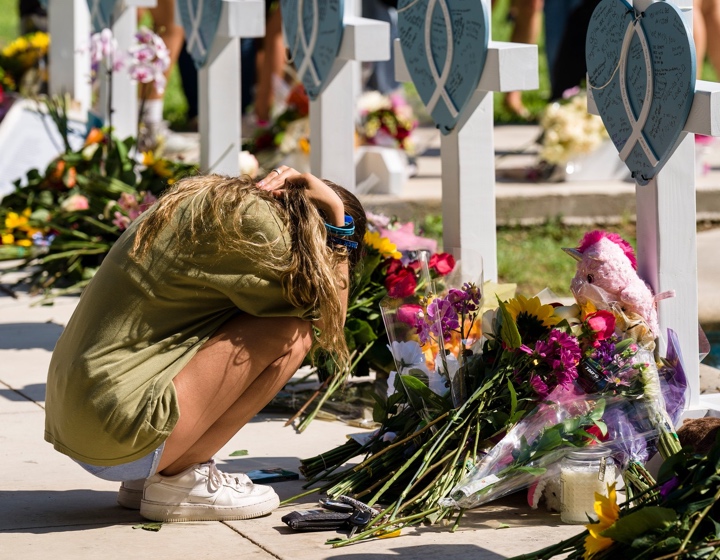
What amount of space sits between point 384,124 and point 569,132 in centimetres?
Answer: 106

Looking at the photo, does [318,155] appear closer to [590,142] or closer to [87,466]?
[87,466]

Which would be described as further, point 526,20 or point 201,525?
point 526,20

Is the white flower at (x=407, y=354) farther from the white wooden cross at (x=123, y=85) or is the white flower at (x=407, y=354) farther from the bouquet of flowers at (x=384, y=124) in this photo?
the bouquet of flowers at (x=384, y=124)

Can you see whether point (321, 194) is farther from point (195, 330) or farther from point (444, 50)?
point (444, 50)

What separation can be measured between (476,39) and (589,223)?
10.8 ft

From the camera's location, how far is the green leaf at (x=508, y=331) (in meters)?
2.89

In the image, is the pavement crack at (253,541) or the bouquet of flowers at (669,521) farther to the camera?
the pavement crack at (253,541)

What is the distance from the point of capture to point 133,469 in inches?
110

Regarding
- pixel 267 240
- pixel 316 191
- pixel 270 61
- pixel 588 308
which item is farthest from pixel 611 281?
pixel 270 61

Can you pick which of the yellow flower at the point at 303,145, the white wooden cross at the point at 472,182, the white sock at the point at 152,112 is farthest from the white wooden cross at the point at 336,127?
the white sock at the point at 152,112

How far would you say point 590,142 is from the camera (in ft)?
22.7

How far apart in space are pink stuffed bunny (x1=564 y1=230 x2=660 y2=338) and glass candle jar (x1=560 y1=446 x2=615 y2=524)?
0.38m

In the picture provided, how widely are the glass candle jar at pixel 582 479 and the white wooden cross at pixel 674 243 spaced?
16.3 inches

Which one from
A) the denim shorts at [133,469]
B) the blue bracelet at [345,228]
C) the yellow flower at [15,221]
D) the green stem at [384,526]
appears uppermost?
the blue bracelet at [345,228]
